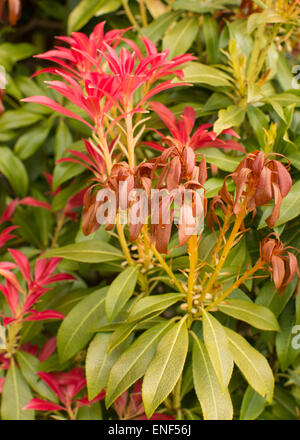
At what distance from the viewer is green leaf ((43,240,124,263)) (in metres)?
0.86

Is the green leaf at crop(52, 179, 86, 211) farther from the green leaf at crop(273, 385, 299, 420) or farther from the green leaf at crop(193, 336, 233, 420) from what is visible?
the green leaf at crop(273, 385, 299, 420)

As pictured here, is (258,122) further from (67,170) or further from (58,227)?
(58,227)

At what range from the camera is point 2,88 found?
3.66 ft

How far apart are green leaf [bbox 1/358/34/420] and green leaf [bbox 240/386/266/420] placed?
1.39ft

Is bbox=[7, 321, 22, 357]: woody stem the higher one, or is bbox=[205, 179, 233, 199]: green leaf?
bbox=[205, 179, 233, 199]: green leaf

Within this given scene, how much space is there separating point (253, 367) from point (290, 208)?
28cm

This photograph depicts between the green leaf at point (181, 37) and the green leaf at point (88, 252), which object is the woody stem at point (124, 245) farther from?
the green leaf at point (181, 37)

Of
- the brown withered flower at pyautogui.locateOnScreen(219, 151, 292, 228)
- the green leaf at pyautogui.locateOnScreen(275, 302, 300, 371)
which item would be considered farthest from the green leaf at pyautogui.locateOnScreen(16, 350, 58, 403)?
the brown withered flower at pyautogui.locateOnScreen(219, 151, 292, 228)

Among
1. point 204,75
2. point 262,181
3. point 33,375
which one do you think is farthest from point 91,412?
point 204,75

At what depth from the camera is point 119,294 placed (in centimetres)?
81

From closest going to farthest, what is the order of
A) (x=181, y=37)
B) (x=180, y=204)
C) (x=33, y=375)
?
1. (x=180, y=204)
2. (x=33, y=375)
3. (x=181, y=37)

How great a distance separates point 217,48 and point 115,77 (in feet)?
1.54

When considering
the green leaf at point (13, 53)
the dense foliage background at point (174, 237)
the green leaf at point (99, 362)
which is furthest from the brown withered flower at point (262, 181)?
the green leaf at point (13, 53)
